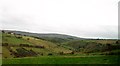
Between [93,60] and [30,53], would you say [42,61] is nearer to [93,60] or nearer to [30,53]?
[93,60]

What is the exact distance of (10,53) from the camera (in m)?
142

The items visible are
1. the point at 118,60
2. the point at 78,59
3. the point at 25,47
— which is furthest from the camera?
the point at 25,47

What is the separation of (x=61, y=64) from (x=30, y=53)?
313 ft

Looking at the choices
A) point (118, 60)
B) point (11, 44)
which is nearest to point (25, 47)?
point (11, 44)

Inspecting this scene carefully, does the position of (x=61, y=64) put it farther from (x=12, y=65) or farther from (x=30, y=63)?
(x=12, y=65)

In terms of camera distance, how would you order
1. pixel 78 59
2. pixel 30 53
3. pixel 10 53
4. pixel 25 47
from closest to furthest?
pixel 78 59
pixel 10 53
pixel 30 53
pixel 25 47

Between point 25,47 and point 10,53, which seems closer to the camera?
point 10,53

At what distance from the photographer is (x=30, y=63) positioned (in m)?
64.1

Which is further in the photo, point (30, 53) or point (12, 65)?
point (30, 53)

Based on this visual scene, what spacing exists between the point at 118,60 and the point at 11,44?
114799mm

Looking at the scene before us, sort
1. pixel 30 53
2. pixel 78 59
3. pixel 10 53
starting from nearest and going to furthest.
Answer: pixel 78 59 → pixel 10 53 → pixel 30 53

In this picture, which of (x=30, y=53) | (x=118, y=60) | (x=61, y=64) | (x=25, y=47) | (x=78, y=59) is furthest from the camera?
(x=25, y=47)

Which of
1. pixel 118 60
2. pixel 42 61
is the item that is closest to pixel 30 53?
pixel 42 61

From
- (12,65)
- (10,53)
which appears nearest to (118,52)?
(12,65)
